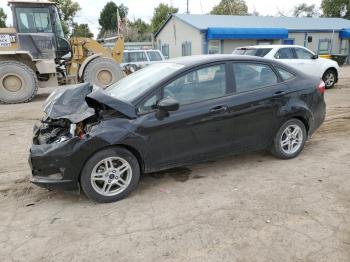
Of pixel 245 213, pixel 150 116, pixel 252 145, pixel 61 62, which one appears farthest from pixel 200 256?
pixel 61 62

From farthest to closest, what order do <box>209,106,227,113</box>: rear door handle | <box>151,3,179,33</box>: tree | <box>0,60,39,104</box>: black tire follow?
<box>151,3,179,33</box>: tree < <box>0,60,39,104</box>: black tire < <box>209,106,227,113</box>: rear door handle

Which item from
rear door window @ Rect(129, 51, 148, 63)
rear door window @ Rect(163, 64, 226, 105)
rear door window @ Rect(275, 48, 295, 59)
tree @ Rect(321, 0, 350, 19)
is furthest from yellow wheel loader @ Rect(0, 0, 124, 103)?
tree @ Rect(321, 0, 350, 19)

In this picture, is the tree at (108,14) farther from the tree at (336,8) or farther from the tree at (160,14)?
the tree at (336,8)

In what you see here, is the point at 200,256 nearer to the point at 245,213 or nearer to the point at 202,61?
the point at 245,213

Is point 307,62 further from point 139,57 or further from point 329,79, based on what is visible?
point 139,57

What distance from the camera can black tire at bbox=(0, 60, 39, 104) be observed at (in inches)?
464

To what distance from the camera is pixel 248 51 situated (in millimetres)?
12359

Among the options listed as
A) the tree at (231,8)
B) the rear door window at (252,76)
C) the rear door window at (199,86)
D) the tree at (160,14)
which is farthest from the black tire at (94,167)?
the tree at (231,8)

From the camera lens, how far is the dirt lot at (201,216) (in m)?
3.17

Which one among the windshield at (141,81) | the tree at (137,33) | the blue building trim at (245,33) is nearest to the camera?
the windshield at (141,81)

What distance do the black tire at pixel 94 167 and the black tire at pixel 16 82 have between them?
29.9ft

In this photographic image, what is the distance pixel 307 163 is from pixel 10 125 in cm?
664

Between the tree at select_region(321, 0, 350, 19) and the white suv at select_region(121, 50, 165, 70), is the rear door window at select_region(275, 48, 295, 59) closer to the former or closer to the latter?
the white suv at select_region(121, 50, 165, 70)

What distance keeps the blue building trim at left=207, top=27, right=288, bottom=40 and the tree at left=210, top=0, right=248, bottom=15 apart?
1023 inches
